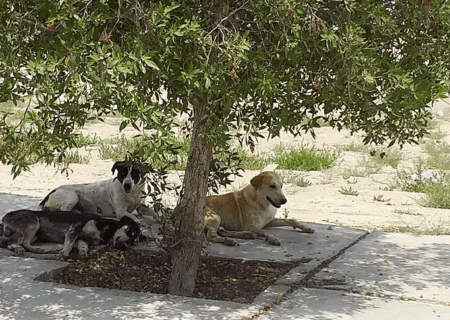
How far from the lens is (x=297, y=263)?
7652 millimetres

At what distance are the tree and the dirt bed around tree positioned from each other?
167cm

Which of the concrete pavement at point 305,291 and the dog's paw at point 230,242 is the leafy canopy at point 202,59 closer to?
the concrete pavement at point 305,291

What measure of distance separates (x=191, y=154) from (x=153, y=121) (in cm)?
197

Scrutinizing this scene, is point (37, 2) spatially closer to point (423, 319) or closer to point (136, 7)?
point (136, 7)

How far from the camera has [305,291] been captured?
6574mm

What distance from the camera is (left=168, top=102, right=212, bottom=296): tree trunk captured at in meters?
6.69

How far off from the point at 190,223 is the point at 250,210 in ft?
7.24

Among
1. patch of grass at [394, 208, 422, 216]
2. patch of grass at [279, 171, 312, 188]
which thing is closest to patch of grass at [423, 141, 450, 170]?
patch of grass at [279, 171, 312, 188]

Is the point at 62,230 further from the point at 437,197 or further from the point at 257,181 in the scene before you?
the point at 437,197

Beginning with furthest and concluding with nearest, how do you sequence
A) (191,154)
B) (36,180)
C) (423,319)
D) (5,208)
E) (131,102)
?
(36,180)
(5,208)
(191,154)
(423,319)
(131,102)

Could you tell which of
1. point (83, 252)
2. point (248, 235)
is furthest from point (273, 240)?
point (83, 252)

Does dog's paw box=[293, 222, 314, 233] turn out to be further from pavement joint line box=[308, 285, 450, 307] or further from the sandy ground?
pavement joint line box=[308, 285, 450, 307]

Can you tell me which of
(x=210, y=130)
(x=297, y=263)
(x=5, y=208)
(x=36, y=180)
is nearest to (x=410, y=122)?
(x=210, y=130)

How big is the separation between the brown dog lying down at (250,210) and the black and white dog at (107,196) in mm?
935
